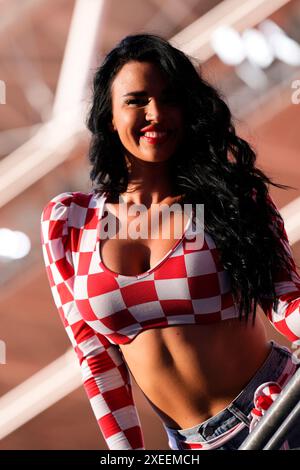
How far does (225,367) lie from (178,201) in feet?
0.80

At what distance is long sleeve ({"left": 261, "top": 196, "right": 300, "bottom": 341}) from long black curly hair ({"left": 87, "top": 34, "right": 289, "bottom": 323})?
10mm

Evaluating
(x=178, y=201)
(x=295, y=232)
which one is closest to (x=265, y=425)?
(x=178, y=201)

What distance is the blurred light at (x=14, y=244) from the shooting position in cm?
266

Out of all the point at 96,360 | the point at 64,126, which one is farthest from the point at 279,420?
the point at 64,126

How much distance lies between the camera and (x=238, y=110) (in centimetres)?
263

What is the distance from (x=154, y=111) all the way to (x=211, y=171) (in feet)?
0.44

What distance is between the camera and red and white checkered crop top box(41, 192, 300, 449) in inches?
40.8

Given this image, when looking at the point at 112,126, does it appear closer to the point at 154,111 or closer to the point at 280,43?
Result: the point at 154,111

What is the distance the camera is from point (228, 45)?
256 cm

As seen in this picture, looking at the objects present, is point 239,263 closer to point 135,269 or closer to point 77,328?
point 135,269

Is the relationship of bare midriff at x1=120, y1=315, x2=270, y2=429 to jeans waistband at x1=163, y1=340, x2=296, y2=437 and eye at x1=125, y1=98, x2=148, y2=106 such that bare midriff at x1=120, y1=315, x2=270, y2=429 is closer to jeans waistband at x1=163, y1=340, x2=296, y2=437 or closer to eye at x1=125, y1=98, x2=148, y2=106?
jeans waistband at x1=163, y1=340, x2=296, y2=437

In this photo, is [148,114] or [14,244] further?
[14,244]

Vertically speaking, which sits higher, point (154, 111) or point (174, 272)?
point (154, 111)

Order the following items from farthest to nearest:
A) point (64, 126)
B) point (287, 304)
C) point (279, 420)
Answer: point (64, 126), point (287, 304), point (279, 420)
